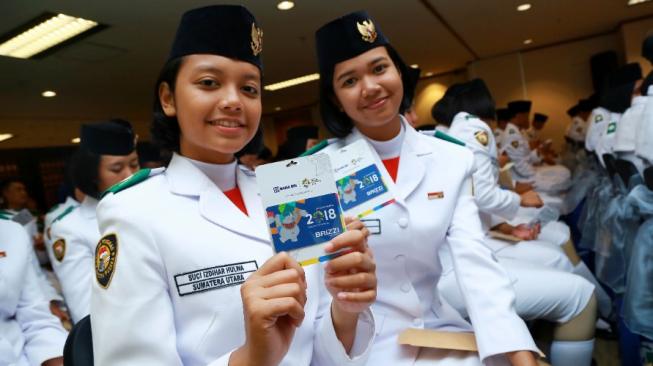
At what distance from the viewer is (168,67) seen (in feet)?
3.29

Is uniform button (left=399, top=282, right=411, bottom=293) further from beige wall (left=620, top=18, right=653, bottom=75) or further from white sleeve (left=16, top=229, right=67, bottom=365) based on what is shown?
beige wall (left=620, top=18, right=653, bottom=75)

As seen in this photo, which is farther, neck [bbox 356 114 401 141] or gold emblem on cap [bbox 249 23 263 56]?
neck [bbox 356 114 401 141]

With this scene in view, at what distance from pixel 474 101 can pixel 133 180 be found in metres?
2.58

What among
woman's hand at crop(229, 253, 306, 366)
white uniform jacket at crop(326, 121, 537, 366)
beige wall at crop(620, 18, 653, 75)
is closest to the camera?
woman's hand at crop(229, 253, 306, 366)

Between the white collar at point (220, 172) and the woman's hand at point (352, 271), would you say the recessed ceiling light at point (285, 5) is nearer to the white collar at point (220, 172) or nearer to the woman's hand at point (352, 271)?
the white collar at point (220, 172)

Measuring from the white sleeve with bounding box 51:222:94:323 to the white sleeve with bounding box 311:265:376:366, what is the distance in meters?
1.59

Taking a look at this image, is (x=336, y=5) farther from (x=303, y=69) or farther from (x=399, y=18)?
(x=303, y=69)

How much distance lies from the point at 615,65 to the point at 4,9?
975 cm

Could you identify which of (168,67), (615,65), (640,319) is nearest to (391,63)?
(168,67)

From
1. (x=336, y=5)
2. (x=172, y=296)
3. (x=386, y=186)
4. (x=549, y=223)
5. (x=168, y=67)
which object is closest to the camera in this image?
(x=172, y=296)

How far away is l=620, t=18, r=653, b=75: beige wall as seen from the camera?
799 centimetres

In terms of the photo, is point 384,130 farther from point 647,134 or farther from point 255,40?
point 647,134

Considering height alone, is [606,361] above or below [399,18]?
below

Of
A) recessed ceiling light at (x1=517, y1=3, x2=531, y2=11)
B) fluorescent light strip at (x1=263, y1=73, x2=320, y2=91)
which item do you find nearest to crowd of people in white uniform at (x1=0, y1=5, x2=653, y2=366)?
recessed ceiling light at (x1=517, y1=3, x2=531, y2=11)
